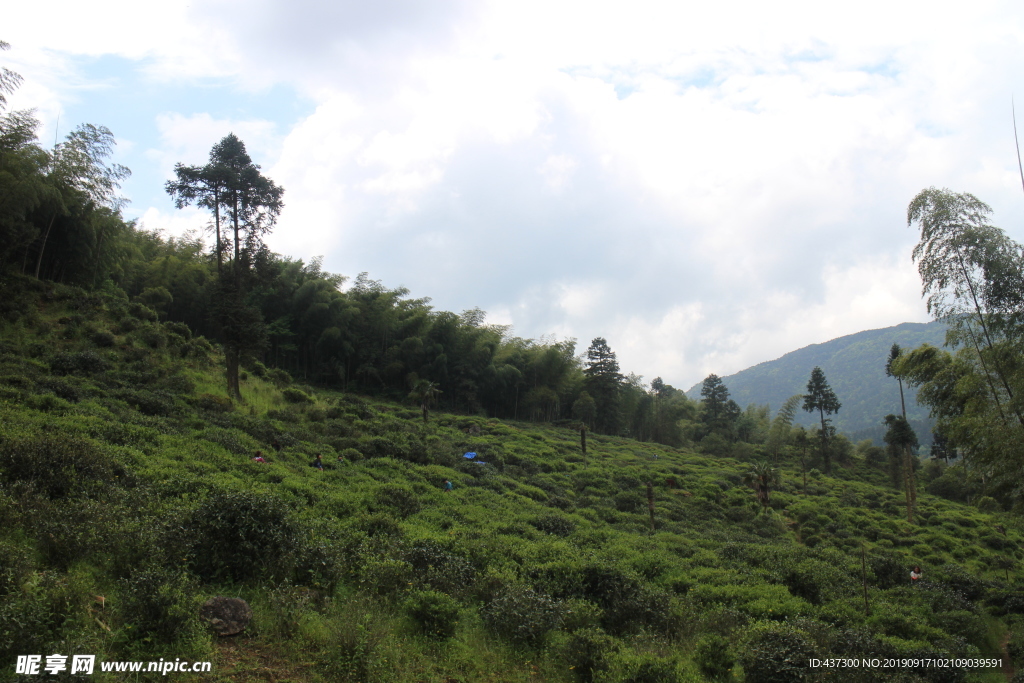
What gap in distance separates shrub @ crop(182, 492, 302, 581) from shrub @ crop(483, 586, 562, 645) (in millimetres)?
3187

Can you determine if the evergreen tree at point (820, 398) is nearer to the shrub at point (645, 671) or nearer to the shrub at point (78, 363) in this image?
the shrub at point (645, 671)

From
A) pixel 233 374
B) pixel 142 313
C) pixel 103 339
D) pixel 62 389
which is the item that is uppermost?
pixel 142 313

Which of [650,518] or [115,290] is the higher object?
[115,290]

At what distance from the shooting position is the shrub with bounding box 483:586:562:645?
786 centimetres

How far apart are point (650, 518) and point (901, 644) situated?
12123 mm

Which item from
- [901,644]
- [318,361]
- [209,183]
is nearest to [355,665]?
[901,644]

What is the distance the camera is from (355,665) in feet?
18.4

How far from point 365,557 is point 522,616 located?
296 cm

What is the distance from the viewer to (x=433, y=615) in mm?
7371

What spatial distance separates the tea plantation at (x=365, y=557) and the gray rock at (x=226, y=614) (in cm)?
13

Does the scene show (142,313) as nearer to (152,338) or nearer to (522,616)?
(152,338)

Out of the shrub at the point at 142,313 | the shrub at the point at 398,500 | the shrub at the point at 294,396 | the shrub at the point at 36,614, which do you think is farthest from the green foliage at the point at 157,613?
the shrub at the point at 142,313

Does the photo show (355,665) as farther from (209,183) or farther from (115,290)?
(115,290)

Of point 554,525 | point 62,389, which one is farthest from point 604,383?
point 62,389
